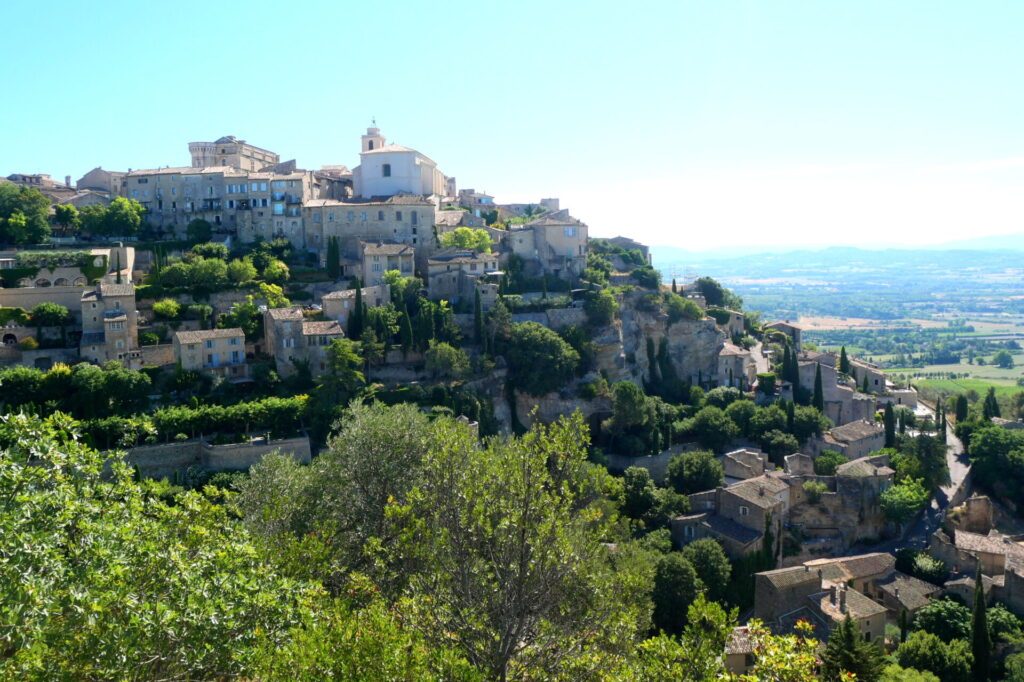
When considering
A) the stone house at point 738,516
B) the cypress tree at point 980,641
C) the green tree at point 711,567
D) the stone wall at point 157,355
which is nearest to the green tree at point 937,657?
the cypress tree at point 980,641

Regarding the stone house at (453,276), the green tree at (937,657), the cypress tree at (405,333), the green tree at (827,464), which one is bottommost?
the green tree at (937,657)

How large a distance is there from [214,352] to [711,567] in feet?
93.3

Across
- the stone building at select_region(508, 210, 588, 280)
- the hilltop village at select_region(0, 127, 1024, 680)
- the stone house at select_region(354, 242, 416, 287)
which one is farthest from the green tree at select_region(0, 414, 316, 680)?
the stone building at select_region(508, 210, 588, 280)

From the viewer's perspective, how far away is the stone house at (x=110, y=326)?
4266 cm

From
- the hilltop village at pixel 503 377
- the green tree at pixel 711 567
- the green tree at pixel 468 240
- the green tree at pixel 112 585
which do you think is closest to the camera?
the green tree at pixel 112 585

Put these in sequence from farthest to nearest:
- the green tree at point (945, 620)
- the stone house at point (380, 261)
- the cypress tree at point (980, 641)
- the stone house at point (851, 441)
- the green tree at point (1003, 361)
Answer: the green tree at point (1003, 361), the stone house at point (380, 261), the stone house at point (851, 441), the green tree at point (945, 620), the cypress tree at point (980, 641)

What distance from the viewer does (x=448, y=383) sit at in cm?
4525

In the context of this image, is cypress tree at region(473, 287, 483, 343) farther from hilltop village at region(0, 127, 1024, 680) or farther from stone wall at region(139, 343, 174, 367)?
stone wall at region(139, 343, 174, 367)

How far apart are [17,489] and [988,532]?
43.8 m

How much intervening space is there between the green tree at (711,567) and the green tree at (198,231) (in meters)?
40.8

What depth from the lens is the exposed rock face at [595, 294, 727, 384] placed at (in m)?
55.8

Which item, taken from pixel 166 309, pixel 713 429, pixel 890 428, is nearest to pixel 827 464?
pixel 713 429

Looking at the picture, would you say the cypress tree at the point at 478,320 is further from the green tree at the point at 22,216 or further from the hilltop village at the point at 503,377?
the green tree at the point at 22,216

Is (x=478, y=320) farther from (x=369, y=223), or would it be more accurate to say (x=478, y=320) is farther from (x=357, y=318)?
(x=369, y=223)
